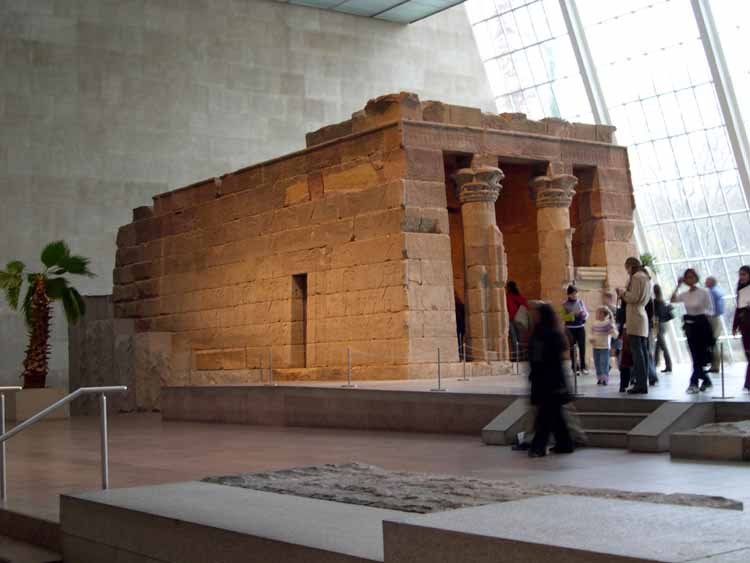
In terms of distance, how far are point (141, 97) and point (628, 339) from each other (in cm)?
2065

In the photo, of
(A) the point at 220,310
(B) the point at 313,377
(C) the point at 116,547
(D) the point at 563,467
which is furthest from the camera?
(A) the point at 220,310

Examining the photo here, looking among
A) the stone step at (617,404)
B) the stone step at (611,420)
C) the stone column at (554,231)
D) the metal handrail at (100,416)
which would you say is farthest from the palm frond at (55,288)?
the stone step at (611,420)

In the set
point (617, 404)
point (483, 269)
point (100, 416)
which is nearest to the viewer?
point (100, 416)

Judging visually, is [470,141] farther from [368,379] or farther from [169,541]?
[169,541]

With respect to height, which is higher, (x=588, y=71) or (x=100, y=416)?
(x=588, y=71)

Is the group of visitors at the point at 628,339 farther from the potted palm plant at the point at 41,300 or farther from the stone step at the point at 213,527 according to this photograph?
the potted palm plant at the point at 41,300

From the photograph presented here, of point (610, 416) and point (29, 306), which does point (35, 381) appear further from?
point (610, 416)

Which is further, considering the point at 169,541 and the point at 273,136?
the point at 273,136

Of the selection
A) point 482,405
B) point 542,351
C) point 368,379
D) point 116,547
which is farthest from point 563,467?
point 368,379

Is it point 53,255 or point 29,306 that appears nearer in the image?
point 29,306

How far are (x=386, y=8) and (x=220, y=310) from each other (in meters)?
14.7

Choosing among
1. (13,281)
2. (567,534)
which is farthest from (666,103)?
(567,534)

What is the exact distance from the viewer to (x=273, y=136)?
32219mm

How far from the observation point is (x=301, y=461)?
1024 centimetres
